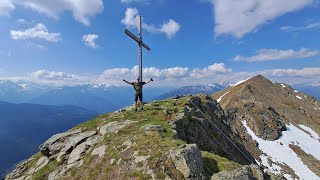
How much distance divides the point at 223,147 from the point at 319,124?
106 m

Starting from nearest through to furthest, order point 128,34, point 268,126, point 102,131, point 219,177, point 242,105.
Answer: point 219,177, point 102,131, point 128,34, point 268,126, point 242,105

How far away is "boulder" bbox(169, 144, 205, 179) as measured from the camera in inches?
687

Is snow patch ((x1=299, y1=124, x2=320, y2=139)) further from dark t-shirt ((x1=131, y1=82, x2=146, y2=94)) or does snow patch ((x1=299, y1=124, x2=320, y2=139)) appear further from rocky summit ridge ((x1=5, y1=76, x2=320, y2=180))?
dark t-shirt ((x1=131, y1=82, x2=146, y2=94))

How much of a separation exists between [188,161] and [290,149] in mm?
83599

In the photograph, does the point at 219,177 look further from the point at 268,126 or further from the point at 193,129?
the point at 268,126

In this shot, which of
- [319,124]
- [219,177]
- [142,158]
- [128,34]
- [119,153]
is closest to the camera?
[219,177]

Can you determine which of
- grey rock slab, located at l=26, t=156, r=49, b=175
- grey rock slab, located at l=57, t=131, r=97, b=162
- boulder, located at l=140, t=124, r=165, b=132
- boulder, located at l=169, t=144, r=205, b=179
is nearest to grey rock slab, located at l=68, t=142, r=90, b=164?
grey rock slab, located at l=57, t=131, r=97, b=162

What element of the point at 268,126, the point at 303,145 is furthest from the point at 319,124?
the point at 268,126

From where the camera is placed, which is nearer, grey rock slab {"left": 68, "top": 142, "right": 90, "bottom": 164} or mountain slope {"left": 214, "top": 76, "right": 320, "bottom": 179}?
grey rock slab {"left": 68, "top": 142, "right": 90, "bottom": 164}

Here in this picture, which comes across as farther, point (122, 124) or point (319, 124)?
point (319, 124)

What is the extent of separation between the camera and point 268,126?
317ft

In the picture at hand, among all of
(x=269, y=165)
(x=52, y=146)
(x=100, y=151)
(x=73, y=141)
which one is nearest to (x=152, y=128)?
(x=100, y=151)

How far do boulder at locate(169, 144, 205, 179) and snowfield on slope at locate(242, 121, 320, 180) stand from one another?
2502 inches

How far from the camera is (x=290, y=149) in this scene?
9094 cm
